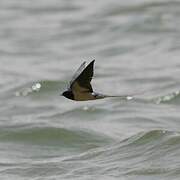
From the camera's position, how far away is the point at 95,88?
50.1 feet

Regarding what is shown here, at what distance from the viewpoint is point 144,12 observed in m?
20.3

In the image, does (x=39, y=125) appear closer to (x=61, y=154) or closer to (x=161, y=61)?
(x=61, y=154)

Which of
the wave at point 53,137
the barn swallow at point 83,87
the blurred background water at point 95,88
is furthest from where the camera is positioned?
the wave at point 53,137

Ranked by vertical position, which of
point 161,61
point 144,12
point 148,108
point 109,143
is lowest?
point 109,143

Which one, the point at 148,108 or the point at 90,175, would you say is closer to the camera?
the point at 90,175

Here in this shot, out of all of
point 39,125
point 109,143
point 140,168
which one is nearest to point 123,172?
point 140,168

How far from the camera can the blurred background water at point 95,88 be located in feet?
35.0

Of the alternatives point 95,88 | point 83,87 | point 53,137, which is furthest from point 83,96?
point 95,88

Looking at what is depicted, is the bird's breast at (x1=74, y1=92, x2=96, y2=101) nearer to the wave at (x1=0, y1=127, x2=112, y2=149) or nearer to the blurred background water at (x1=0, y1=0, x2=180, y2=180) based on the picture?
the blurred background water at (x1=0, y1=0, x2=180, y2=180)

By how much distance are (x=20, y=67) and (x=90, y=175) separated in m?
6.79

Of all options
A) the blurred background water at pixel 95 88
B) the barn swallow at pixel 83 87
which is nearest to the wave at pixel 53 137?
the blurred background water at pixel 95 88

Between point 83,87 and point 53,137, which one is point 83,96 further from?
point 53,137

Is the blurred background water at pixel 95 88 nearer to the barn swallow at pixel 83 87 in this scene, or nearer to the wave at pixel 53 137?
the wave at pixel 53 137

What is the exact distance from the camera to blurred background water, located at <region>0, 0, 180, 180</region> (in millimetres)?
10680
